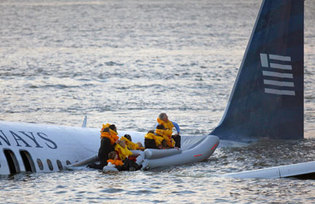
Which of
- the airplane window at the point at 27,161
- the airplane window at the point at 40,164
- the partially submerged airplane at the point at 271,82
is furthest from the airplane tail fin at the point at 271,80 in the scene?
the airplane window at the point at 27,161

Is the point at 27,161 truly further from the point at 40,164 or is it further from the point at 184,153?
the point at 184,153

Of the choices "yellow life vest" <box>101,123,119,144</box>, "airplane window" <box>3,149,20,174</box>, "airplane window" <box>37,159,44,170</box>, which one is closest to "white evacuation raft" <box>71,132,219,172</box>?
"yellow life vest" <box>101,123,119,144</box>

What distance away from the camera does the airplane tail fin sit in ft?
89.2

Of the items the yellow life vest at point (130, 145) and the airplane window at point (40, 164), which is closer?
the airplane window at point (40, 164)

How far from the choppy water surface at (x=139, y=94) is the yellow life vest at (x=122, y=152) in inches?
26.8

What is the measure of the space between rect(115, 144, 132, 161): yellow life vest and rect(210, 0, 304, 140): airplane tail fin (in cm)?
562

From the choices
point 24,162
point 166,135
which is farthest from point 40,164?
point 166,135

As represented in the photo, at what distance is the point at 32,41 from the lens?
9175 centimetres

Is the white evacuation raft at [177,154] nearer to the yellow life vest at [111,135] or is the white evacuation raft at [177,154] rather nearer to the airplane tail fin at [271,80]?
the yellow life vest at [111,135]

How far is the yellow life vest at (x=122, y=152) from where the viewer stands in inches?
902

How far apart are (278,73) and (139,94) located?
71.8 ft

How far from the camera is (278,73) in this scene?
27.1 meters

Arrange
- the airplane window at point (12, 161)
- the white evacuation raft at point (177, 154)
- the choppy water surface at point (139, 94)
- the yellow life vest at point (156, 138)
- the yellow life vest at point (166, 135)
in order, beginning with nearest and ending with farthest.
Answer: the airplane window at point (12, 161)
the choppy water surface at point (139, 94)
the white evacuation raft at point (177, 154)
the yellow life vest at point (156, 138)
the yellow life vest at point (166, 135)

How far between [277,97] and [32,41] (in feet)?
226
